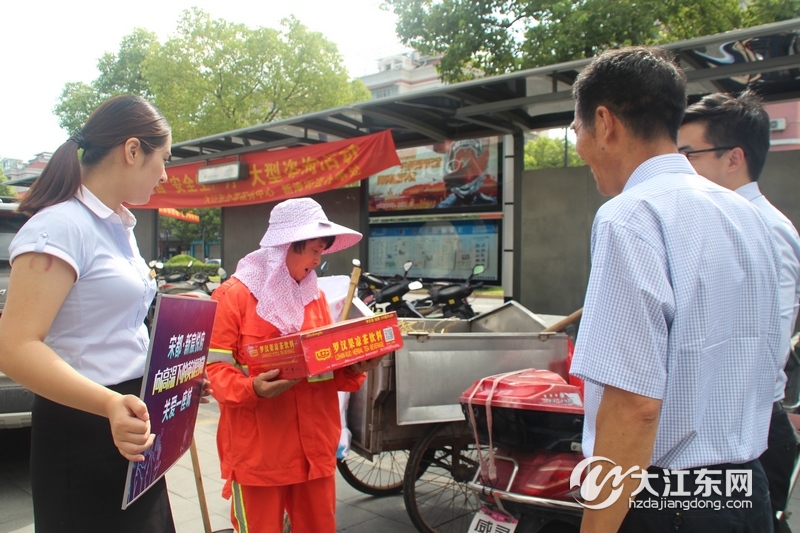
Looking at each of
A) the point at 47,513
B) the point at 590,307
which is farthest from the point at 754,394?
the point at 47,513

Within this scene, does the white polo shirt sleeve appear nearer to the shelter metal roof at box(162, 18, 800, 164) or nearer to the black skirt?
the black skirt

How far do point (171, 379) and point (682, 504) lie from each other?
49.9 inches

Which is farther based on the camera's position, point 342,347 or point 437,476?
point 437,476

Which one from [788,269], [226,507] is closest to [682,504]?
[788,269]

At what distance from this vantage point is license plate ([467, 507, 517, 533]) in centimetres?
238

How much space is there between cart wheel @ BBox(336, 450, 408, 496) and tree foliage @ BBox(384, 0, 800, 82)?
309 inches

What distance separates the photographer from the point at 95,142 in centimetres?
171

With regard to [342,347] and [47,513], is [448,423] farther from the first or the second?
[47,513]

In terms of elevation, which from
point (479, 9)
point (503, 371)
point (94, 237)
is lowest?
point (503, 371)

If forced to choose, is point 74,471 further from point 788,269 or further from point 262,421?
point 788,269

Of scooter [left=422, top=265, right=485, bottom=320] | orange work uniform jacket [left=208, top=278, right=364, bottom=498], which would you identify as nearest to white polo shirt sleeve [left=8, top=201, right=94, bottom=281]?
orange work uniform jacket [left=208, top=278, right=364, bottom=498]

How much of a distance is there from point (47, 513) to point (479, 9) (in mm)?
11003

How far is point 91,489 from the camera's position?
1.63m

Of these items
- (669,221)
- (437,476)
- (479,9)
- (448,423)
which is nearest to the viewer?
(669,221)
